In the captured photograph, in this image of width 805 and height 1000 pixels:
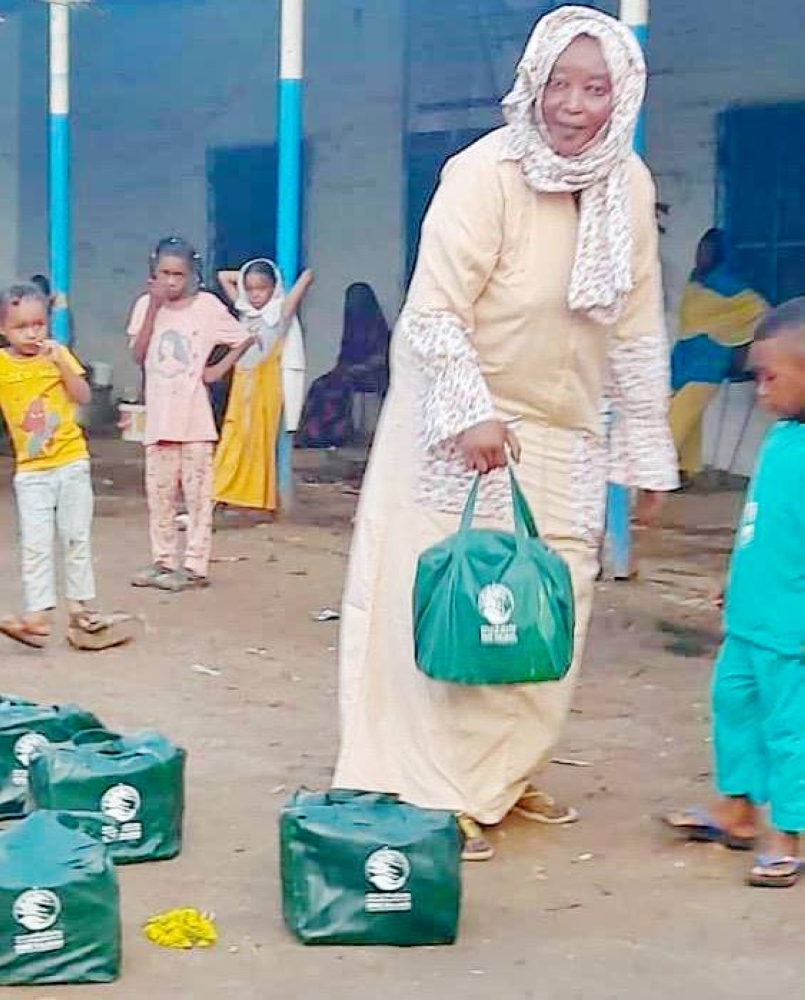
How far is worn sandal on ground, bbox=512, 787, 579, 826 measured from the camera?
15.7 feet

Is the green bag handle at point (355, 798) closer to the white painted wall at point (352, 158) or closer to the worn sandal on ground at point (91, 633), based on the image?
the worn sandal on ground at point (91, 633)

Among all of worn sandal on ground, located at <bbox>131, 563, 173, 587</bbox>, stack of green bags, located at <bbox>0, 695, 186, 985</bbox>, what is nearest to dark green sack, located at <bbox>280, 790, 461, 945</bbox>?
stack of green bags, located at <bbox>0, 695, 186, 985</bbox>

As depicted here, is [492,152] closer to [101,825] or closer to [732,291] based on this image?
[101,825]

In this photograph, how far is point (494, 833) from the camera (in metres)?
4.65

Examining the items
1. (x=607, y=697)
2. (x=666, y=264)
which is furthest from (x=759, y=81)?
(x=607, y=697)

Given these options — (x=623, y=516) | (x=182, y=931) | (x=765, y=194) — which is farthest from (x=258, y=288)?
(x=182, y=931)

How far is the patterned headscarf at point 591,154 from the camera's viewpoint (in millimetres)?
4250

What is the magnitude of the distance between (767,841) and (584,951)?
783mm

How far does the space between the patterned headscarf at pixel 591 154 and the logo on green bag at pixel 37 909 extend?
69.8 inches

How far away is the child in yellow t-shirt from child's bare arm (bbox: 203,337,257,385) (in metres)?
1.60

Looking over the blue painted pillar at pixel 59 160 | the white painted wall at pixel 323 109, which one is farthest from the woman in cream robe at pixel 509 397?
the white painted wall at pixel 323 109

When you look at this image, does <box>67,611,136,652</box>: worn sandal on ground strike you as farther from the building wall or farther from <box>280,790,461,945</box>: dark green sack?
the building wall

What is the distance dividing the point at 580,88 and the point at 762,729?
1.53m

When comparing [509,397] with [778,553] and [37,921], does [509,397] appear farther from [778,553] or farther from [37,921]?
[37,921]
